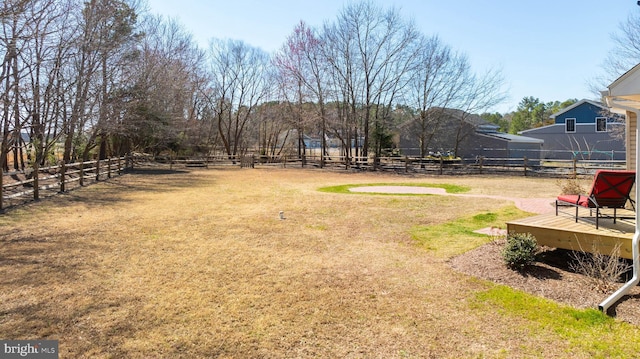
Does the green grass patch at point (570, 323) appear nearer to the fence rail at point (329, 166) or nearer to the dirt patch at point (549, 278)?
the dirt patch at point (549, 278)

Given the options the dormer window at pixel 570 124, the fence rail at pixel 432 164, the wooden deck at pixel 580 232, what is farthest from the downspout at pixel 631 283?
the dormer window at pixel 570 124

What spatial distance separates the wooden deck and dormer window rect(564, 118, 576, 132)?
33548 mm

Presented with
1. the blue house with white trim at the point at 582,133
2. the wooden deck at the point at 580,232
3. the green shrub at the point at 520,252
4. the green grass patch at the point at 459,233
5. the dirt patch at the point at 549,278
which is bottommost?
the dirt patch at the point at 549,278

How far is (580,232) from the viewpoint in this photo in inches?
194

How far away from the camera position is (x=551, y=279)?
460 cm

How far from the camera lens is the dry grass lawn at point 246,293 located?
127 inches

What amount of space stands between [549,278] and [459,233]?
2513 millimetres

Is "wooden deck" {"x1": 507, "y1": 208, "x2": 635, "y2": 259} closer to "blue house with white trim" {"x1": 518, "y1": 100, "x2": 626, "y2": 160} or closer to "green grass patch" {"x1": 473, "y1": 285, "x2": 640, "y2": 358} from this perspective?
"green grass patch" {"x1": 473, "y1": 285, "x2": 640, "y2": 358}

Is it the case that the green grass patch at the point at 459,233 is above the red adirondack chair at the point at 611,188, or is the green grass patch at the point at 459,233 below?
below

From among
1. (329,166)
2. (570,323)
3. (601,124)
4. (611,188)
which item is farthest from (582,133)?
(570,323)

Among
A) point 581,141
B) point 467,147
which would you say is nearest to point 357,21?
point 467,147

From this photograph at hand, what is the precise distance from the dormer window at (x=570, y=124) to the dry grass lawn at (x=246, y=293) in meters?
32.8

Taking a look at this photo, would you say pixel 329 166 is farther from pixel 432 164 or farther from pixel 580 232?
pixel 580 232

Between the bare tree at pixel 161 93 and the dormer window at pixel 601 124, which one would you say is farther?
the dormer window at pixel 601 124
